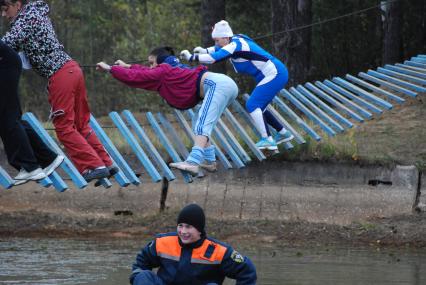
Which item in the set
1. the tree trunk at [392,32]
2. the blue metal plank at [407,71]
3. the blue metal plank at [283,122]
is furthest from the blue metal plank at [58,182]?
the tree trunk at [392,32]

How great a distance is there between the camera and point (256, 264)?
14969 millimetres

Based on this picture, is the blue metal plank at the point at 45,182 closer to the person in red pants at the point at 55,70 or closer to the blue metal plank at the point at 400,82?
the person in red pants at the point at 55,70

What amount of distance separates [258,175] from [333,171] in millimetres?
1068

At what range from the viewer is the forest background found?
21.1 m

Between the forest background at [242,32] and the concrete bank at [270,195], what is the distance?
2.14m

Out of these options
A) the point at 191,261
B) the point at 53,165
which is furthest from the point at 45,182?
the point at 191,261

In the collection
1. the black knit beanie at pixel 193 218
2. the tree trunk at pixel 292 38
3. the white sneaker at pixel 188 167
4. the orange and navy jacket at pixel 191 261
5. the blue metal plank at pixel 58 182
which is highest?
the black knit beanie at pixel 193 218

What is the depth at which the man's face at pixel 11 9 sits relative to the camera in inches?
455

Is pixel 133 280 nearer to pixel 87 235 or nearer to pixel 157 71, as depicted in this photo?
pixel 157 71

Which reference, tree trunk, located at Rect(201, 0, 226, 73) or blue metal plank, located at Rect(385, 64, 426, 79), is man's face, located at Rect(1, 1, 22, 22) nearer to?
blue metal plank, located at Rect(385, 64, 426, 79)

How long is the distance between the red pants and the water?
1.68 metres

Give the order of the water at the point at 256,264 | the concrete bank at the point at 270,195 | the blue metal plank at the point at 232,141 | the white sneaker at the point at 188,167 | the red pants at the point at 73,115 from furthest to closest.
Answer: the concrete bank at the point at 270,195
the blue metal plank at the point at 232,141
the water at the point at 256,264
the white sneaker at the point at 188,167
the red pants at the point at 73,115

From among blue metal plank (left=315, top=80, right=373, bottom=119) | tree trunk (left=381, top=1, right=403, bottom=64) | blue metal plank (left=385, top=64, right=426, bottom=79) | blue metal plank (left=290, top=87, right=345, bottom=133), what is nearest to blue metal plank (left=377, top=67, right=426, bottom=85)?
blue metal plank (left=385, top=64, right=426, bottom=79)

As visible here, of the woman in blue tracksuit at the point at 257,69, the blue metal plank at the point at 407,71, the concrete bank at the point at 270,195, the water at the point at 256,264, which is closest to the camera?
the water at the point at 256,264
